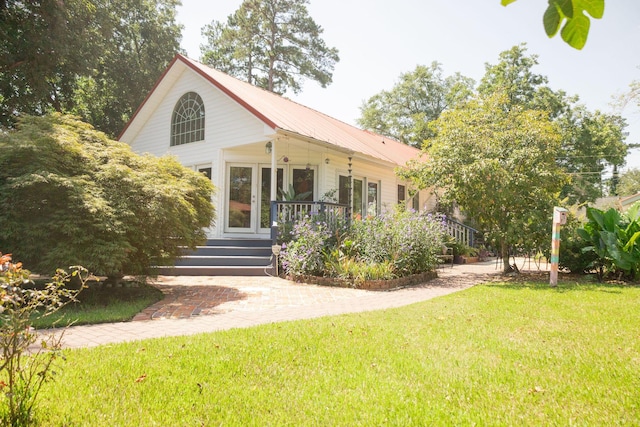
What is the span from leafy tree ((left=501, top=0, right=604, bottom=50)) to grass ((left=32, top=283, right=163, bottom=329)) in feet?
15.1

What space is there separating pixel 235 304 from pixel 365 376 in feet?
11.6

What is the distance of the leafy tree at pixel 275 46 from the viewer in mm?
27453

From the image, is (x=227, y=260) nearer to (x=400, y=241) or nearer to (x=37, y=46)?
(x=400, y=241)

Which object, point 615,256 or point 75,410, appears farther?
point 615,256

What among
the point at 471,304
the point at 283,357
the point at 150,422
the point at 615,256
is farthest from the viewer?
the point at 615,256

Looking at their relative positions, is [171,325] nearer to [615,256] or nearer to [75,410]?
[75,410]

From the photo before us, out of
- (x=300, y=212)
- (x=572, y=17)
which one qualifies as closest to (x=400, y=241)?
(x=300, y=212)

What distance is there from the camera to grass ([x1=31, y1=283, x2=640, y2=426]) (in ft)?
8.02

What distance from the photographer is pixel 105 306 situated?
5.83 metres

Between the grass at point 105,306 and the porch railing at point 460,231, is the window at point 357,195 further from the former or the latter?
the grass at point 105,306

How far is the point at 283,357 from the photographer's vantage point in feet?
11.4

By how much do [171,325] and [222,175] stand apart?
28.1 ft

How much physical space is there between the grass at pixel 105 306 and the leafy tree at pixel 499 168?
682cm

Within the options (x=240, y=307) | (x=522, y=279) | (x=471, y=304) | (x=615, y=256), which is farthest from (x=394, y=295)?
(x=615, y=256)
